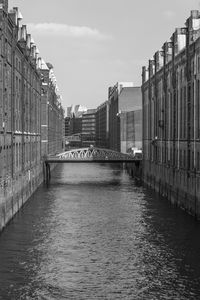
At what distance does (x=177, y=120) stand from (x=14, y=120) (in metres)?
19.0

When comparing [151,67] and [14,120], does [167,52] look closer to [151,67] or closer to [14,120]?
[151,67]

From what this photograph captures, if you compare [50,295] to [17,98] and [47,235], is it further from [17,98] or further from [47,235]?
[17,98]

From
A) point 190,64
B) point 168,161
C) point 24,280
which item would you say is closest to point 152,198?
point 168,161

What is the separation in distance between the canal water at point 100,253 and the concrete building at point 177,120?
11.1 feet

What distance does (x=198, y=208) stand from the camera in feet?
154

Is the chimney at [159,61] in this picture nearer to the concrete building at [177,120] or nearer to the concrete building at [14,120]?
the concrete building at [177,120]

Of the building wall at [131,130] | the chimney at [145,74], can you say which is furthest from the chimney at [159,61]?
the building wall at [131,130]

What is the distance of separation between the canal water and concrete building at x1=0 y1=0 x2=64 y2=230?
2.37m

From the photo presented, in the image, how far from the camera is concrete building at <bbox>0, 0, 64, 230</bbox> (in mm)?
43344

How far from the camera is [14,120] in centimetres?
5241

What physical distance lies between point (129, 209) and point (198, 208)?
10170 millimetres

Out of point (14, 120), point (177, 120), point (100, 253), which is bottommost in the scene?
point (100, 253)

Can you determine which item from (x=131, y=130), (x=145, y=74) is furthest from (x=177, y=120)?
(x=131, y=130)

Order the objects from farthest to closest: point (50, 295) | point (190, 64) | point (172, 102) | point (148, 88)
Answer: point (148, 88) < point (172, 102) < point (190, 64) < point (50, 295)
